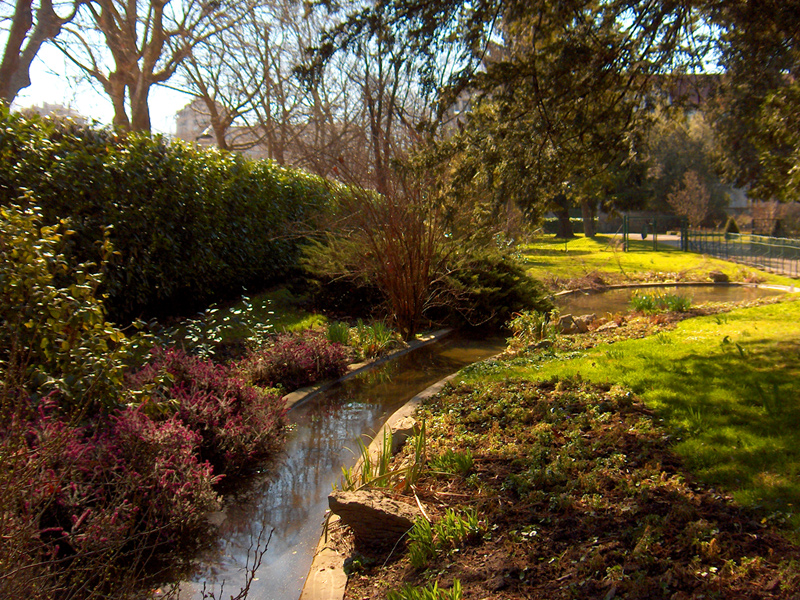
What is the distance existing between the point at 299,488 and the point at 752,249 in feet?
79.7

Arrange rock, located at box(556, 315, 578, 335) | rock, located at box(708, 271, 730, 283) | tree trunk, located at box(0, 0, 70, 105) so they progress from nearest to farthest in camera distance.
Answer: rock, located at box(556, 315, 578, 335) < tree trunk, located at box(0, 0, 70, 105) < rock, located at box(708, 271, 730, 283)

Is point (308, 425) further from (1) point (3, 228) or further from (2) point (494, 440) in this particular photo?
(1) point (3, 228)

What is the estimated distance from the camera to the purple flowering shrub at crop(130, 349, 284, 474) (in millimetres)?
4852

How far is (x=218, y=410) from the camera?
509cm

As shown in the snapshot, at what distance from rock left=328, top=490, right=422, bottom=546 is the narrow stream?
15.6 inches

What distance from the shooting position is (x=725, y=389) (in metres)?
5.39

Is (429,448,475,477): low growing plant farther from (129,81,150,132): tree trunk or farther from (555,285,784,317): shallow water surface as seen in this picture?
(129,81,150,132): tree trunk

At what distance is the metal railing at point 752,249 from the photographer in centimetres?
2042

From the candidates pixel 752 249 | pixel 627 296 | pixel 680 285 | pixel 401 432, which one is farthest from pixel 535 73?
pixel 752 249

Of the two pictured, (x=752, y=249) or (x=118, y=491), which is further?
(x=752, y=249)

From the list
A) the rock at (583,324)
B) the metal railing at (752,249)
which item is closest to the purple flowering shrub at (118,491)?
the rock at (583,324)

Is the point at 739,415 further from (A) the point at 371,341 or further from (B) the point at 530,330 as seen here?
(A) the point at 371,341

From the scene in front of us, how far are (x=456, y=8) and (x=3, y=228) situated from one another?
5.68 m

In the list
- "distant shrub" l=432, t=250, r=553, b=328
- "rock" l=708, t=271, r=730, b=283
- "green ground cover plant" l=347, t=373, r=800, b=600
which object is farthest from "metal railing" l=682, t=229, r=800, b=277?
"green ground cover plant" l=347, t=373, r=800, b=600
